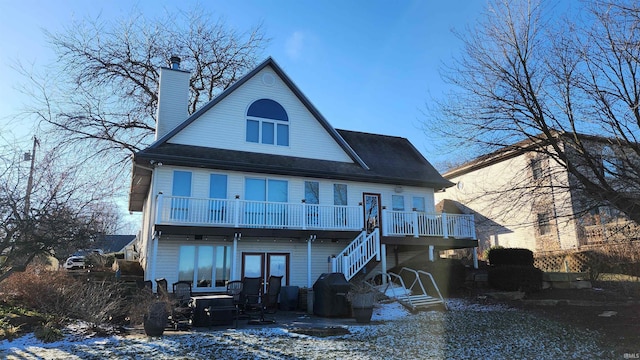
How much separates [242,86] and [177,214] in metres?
6.21

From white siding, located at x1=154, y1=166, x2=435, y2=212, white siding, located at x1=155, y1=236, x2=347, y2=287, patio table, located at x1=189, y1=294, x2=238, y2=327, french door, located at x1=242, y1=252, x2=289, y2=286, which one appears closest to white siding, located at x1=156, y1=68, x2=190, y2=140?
white siding, located at x1=154, y1=166, x2=435, y2=212

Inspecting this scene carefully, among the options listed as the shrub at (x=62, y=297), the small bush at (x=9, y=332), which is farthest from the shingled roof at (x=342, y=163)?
the small bush at (x=9, y=332)

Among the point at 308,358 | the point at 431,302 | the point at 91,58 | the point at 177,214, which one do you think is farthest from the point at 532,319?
the point at 91,58

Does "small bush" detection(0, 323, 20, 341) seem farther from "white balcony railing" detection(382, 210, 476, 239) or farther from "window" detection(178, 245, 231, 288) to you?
"white balcony railing" detection(382, 210, 476, 239)

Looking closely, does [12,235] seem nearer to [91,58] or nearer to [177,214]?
[177,214]

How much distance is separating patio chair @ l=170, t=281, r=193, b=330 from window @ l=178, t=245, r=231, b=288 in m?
2.62

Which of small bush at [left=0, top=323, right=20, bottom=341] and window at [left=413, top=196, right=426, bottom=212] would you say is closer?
small bush at [left=0, top=323, right=20, bottom=341]

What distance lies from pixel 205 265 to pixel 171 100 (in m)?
7.23

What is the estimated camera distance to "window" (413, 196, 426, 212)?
19.3 m

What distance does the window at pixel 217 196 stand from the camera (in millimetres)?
14812

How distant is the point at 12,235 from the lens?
326 inches

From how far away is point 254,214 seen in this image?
15523 mm

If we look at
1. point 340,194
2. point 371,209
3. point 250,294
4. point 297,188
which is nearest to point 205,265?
point 250,294

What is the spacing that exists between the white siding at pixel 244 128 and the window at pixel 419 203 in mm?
3739
